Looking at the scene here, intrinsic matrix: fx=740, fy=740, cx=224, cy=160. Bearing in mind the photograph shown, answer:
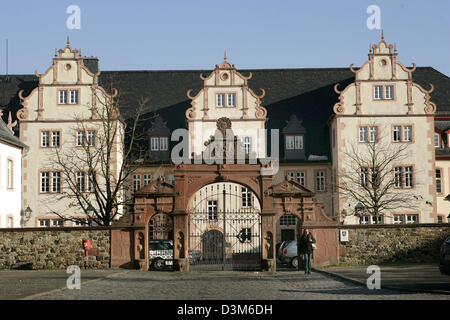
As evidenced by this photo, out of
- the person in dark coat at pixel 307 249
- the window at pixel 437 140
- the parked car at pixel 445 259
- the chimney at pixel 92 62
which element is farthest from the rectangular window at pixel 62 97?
the parked car at pixel 445 259

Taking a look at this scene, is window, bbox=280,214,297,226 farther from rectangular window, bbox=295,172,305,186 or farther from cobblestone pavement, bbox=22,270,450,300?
cobblestone pavement, bbox=22,270,450,300

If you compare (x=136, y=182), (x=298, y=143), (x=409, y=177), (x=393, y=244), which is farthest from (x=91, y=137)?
(x=393, y=244)

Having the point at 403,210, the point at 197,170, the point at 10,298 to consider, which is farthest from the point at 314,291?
the point at 403,210

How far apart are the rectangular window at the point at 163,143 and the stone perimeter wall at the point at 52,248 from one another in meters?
18.9

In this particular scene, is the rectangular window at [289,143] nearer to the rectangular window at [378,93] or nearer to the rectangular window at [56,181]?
the rectangular window at [378,93]

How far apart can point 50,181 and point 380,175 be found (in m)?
20.0

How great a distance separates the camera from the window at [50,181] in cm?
4547

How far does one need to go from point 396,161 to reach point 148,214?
2040 centimetres

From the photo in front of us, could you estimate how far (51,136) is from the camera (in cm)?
4538

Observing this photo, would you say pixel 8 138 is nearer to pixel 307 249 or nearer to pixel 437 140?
pixel 307 249

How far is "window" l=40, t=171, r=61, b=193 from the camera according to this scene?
45.5 m

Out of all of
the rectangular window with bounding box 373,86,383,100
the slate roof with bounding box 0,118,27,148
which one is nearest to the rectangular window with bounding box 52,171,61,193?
the slate roof with bounding box 0,118,27,148

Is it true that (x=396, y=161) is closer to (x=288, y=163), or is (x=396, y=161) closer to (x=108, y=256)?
(x=288, y=163)
